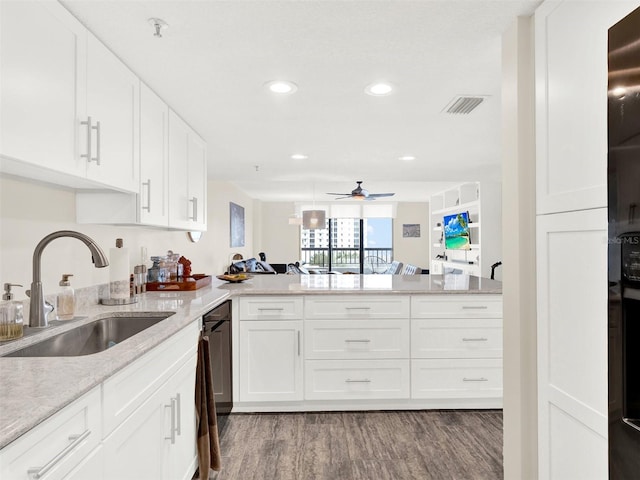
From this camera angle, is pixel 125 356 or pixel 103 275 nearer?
pixel 125 356

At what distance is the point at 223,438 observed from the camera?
104 inches

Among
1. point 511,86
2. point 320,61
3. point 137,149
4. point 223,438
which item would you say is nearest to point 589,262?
point 511,86

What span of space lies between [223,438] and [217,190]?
4664mm

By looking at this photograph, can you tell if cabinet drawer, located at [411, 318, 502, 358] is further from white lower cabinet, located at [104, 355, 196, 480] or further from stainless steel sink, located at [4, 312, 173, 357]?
stainless steel sink, located at [4, 312, 173, 357]

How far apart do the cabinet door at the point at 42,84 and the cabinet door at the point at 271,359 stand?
1779 millimetres

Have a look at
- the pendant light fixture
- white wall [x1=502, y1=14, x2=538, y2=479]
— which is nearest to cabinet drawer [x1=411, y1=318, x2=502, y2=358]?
white wall [x1=502, y1=14, x2=538, y2=479]

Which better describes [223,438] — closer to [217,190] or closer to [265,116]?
[265,116]

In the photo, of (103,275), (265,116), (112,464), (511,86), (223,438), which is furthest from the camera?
(265,116)

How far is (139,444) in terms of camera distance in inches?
55.5

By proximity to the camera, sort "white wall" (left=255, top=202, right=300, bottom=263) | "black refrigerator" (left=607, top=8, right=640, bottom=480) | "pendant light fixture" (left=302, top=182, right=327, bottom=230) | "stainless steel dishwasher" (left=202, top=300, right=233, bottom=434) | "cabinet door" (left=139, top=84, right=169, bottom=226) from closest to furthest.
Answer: "black refrigerator" (left=607, top=8, right=640, bottom=480) < "cabinet door" (left=139, top=84, right=169, bottom=226) < "stainless steel dishwasher" (left=202, top=300, right=233, bottom=434) < "pendant light fixture" (left=302, top=182, right=327, bottom=230) < "white wall" (left=255, top=202, right=300, bottom=263)

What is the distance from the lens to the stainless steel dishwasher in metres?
2.47

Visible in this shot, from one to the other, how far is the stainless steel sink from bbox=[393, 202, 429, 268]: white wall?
358 inches

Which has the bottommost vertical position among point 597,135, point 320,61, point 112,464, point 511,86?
point 112,464

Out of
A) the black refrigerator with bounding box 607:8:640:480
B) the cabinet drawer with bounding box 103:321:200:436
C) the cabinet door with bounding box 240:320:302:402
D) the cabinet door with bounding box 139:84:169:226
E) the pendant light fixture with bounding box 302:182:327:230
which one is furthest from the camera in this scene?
the pendant light fixture with bounding box 302:182:327:230
